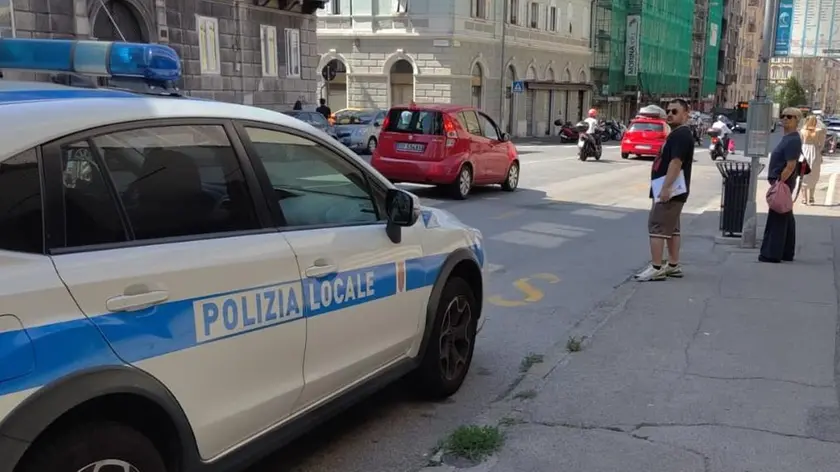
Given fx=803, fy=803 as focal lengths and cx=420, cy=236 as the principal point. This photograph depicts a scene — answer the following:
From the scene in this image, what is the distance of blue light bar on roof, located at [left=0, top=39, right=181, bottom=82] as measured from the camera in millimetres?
3215

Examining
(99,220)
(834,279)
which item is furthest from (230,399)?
(834,279)

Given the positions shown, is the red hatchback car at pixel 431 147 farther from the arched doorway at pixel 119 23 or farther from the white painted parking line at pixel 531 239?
the arched doorway at pixel 119 23

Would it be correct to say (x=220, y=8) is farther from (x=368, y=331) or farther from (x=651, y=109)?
(x=368, y=331)

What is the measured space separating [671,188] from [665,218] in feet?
1.15

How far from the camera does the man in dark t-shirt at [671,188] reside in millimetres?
7477

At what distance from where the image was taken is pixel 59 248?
2430mm

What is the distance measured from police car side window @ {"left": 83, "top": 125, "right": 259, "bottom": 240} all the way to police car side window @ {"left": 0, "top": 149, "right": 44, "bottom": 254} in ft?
0.90

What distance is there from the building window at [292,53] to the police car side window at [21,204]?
27.6m

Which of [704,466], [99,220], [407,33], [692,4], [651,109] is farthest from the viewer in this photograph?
[692,4]

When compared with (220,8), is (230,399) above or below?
below

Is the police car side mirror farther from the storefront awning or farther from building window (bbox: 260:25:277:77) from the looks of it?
the storefront awning

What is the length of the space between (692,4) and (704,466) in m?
84.9

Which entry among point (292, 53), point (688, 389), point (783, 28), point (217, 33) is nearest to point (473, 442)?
point (688, 389)

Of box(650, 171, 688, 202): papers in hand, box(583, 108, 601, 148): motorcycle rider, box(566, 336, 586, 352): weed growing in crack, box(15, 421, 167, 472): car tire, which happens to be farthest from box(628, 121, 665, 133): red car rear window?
box(15, 421, 167, 472): car tire
